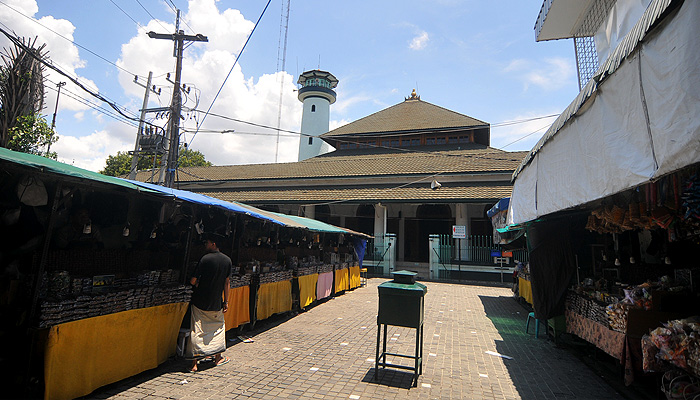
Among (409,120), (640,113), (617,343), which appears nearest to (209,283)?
(640,113)

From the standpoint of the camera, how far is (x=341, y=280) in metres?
12.9

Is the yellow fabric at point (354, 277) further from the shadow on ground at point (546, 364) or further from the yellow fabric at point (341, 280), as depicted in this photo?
the shadow on ground at point (546, 364)

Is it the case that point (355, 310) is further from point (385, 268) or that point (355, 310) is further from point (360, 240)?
point (385, 268)

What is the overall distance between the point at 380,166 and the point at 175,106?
12.4m

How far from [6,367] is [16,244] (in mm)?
1492

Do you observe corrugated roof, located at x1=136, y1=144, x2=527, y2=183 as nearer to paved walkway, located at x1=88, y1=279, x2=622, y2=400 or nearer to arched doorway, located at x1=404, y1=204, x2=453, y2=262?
arched doorway, located at x1=404, y1=204, x2=453, y2=262

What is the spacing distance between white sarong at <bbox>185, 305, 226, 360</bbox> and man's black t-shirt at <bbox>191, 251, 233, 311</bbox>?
124 millimetres

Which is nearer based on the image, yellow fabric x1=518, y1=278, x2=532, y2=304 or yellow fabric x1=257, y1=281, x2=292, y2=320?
yellow fabric x1=257, y1=281, x2=292, y2=320

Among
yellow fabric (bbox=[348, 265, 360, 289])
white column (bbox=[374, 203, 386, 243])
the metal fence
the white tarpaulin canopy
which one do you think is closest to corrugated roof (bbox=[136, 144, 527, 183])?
white column (bbox=[374, 203, 386, 243])

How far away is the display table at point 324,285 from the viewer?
10.7 m

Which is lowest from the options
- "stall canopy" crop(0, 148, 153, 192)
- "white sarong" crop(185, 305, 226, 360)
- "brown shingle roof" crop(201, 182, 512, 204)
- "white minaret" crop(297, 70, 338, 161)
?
"white sarong" crop(185, 305, 226, 360)

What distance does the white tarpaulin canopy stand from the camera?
217 cm

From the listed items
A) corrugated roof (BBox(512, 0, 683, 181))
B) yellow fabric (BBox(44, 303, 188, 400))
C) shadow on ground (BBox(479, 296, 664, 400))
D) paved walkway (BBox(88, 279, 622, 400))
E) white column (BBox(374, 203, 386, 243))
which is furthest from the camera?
white column (BBox(374, 203, 386, 243))

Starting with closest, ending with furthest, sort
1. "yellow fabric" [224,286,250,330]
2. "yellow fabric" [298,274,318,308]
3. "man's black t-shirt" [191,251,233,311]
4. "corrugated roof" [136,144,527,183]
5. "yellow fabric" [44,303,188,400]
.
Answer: "yellow fabric" [44,303,188,400], "man's black t-shirt" [191,251,233,311], "yellow fabric" [224,286,250,330], "yellow fabric" [298,274,318,308], "corrugated roof" [136,144,527,183]
